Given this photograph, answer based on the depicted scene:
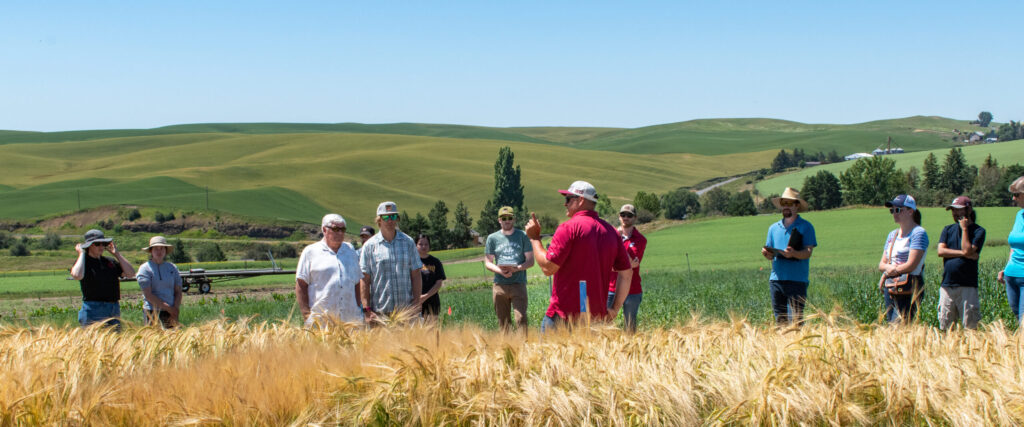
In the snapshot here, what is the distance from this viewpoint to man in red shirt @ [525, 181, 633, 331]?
576cm

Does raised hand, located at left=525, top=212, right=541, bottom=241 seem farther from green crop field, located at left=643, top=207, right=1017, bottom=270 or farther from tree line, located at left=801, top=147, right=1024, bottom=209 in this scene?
tree line, located at left=801, top=147, right=1024, bottom=209

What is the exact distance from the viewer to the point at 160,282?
8.41 meters

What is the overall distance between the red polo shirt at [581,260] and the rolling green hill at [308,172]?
84382 mm

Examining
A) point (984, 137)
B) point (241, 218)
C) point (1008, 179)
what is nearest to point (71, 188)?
point (241, 218)

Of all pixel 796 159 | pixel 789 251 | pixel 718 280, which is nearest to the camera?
pixel 789 251

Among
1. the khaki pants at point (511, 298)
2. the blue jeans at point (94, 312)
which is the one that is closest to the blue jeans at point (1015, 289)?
the khaki pants at point (511, 298)

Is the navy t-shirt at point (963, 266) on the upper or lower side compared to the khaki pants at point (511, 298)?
upper

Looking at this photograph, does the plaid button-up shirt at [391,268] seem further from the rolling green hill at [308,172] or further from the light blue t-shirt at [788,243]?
the rolling green hill at [308,172]

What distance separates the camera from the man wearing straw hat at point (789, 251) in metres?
8.13

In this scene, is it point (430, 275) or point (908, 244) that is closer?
point (908, 244)

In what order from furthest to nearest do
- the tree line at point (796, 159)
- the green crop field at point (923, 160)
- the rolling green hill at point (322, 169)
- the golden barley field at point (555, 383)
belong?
the tree line at point (796, 159) < the green crop field at point (923, 160) < the rolling green hill at point (322, 169) < the golden barley field at point (555, 383)

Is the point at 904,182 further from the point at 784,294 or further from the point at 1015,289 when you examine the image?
the point at 1015,289

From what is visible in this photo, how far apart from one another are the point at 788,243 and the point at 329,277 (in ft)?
14.2

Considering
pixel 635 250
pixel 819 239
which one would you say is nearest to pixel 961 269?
pixel 635 250
